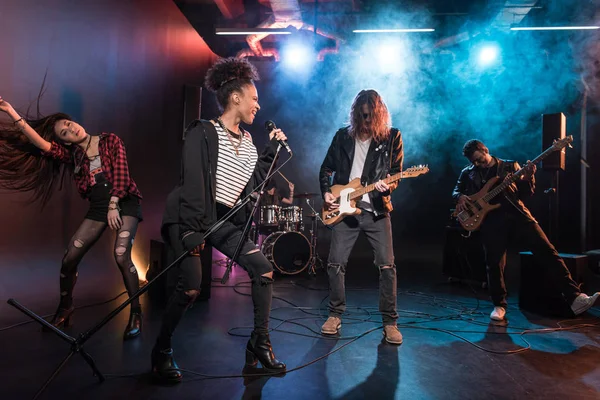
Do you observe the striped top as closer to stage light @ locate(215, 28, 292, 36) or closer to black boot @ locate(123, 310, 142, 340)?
black boot @ locate(123, 310, 142, 340)

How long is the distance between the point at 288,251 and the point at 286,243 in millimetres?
134

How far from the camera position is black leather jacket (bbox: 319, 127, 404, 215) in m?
3.02

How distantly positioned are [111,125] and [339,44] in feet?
19.9

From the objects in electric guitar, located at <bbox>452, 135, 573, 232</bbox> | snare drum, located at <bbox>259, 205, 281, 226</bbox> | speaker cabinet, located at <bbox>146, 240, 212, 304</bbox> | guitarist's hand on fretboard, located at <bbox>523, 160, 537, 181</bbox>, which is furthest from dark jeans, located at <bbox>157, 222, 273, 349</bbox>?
snare drum, located at <bbox>259, 205, 281, 226</bbox>

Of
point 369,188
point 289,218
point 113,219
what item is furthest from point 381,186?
point 289,218

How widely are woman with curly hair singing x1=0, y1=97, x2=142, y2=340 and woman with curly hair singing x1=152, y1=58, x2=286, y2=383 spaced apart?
105 cm

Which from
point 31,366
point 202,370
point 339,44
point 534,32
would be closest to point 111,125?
point 31,366

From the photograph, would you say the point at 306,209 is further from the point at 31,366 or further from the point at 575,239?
the point at 31,366

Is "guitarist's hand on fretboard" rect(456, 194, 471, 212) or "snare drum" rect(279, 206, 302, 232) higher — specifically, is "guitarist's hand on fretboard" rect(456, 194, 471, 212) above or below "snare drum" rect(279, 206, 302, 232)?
above

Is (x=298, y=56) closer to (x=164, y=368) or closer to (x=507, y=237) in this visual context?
(x=507, y=237)

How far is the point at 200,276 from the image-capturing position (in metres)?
2.21

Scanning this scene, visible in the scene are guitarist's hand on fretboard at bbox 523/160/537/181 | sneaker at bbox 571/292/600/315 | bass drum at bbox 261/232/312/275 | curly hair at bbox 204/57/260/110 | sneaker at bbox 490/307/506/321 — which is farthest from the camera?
bass drum at bbox 261/232/312/275

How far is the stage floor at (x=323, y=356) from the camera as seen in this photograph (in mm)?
2090

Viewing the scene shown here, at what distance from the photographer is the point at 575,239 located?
7.96 metres
